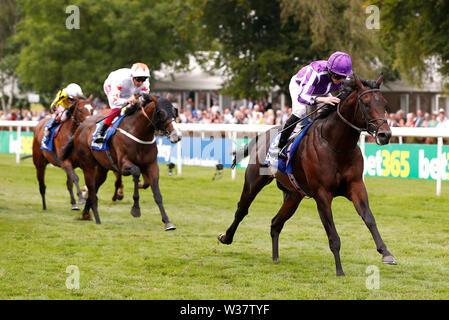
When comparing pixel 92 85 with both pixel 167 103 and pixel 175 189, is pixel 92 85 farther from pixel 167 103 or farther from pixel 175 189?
pixel 167 103

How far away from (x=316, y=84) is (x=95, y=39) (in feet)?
88.9

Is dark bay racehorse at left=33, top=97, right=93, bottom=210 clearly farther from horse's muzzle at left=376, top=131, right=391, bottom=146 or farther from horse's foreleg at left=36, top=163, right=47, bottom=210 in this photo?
horse's muzzle at left=376, top=131, right=391, bottom=146

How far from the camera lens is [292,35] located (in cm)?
2484

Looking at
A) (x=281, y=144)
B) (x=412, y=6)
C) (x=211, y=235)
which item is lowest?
(x=211, y=235)

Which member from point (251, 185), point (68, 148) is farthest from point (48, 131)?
point (251, 185)

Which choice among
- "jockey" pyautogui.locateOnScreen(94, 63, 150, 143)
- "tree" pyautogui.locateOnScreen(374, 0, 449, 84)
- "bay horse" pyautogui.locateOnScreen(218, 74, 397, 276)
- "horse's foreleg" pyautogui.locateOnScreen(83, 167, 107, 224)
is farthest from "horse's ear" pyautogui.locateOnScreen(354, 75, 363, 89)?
"tree" pyautogui.locateOnScreen(374, 0, 449, 84)

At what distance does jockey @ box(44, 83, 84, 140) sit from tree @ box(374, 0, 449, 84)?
366 inches

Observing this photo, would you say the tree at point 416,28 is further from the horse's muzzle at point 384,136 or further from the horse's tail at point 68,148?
the horse's muzzle at point 384,136

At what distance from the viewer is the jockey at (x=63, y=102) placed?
37.3ft

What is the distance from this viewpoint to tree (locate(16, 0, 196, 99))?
3116cm

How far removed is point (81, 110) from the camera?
11188 mm

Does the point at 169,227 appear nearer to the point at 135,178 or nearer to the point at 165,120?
the point at 135,178
